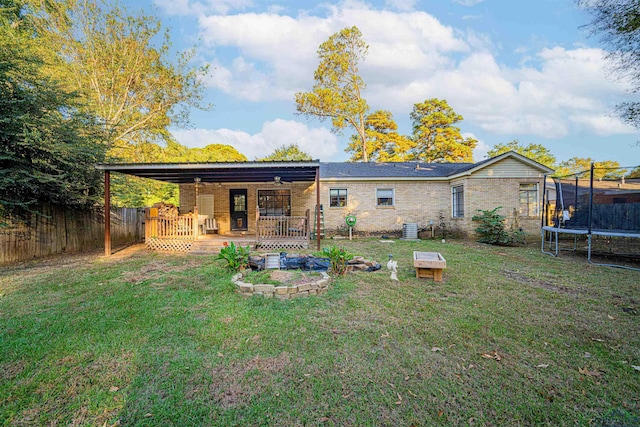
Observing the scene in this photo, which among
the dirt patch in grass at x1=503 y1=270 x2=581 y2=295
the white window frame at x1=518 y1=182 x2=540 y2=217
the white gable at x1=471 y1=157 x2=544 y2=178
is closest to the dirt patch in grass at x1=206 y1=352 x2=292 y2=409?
the dirt patch in grass at x1=503 y1=270 x2=581 y2=295

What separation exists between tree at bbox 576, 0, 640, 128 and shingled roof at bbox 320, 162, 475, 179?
5468 mm

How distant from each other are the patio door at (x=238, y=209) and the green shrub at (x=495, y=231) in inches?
419

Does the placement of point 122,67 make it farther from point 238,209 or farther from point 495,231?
point 495,231

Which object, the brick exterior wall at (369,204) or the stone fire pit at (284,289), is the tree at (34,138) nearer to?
the brick exterior wall at (369,204)

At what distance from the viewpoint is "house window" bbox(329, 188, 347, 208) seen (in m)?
13.5

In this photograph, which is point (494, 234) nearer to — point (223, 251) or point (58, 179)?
point (223, 251)

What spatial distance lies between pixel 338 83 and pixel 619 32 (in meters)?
16.4

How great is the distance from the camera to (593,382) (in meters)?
2.39

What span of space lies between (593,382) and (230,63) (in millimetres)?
18524

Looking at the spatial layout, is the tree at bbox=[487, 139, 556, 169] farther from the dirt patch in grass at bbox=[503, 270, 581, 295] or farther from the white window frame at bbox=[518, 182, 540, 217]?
the dirt patch in grass at bbox=[503, 270, 581, 295]

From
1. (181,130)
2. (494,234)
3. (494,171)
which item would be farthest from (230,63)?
(494,234)

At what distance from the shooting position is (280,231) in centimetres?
976

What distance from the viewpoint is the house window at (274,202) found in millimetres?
13641

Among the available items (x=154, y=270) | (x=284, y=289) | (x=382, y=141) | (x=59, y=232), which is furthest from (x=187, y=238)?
(x=382, y=141)
